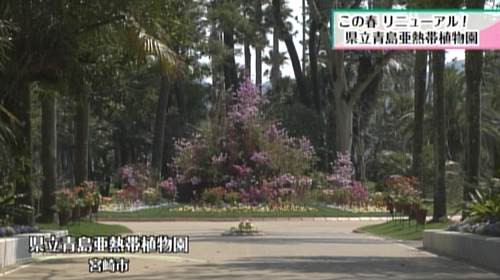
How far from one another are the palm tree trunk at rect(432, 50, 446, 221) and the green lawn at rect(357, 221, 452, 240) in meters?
0.77

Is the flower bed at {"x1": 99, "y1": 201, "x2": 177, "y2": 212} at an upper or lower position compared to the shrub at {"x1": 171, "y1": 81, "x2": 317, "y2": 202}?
lower

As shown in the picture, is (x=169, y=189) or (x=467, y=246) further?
(x=169, y=189)

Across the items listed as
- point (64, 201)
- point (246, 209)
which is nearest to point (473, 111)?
point (64, 201)

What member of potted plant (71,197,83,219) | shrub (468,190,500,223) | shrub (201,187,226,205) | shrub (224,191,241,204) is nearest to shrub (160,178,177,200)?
shrub (201,187,226,205)

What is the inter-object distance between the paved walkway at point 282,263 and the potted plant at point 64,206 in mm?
4259

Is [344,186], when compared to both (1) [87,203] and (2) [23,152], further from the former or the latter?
(2) [23,152]

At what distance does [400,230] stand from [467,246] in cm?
1140

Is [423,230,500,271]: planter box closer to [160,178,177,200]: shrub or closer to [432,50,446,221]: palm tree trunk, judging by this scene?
[432,50,446,221]: palm tree trunk

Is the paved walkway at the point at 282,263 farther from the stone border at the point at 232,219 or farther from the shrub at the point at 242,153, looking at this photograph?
the shrub at the point at 242,153

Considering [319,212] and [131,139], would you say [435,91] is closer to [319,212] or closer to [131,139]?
[319,212]

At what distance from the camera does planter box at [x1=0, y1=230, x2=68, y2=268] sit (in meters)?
17.2

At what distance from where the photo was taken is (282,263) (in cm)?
1823

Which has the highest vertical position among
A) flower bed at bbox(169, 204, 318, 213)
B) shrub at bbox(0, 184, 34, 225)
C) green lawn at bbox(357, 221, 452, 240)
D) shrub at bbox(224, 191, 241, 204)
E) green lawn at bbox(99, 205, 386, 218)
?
shrub at bbox(0, 184, 34, 225)

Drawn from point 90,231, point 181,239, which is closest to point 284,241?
point 181,239
